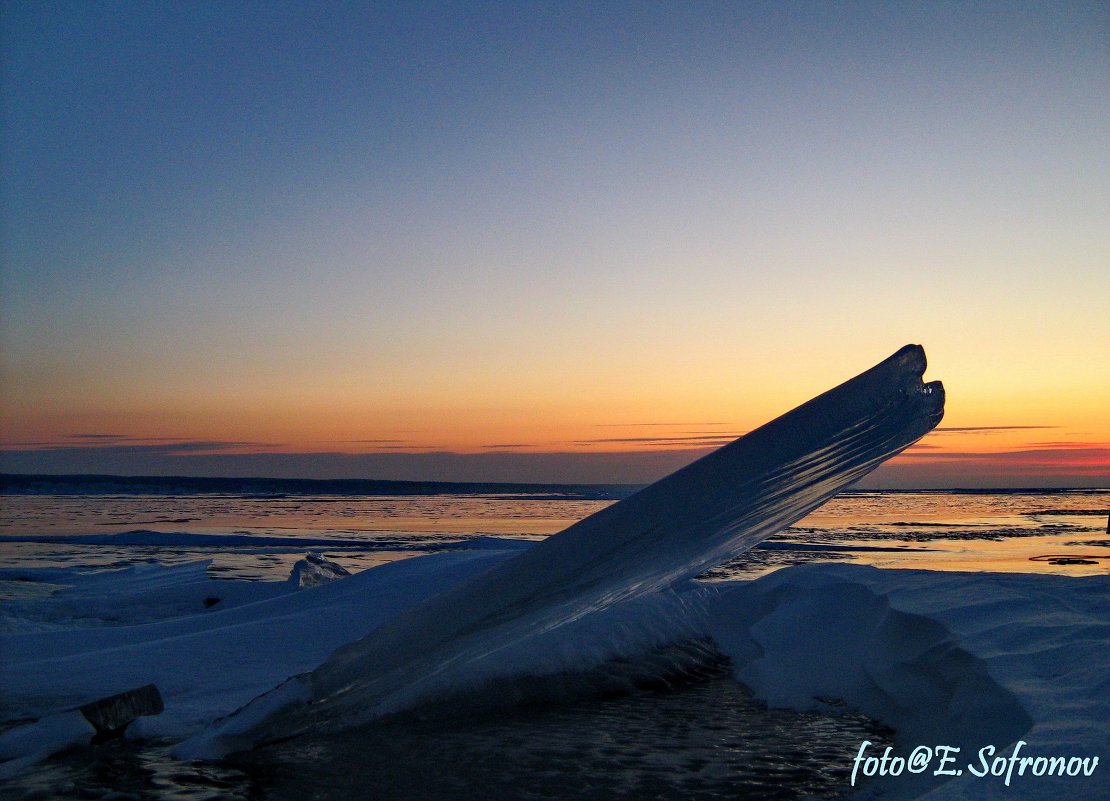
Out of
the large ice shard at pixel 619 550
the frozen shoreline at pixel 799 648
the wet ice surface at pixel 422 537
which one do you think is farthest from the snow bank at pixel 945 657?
the wet ice surface at pixel 422 537

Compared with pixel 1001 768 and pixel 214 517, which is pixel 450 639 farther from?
pixel 214 517

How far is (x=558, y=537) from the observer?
2.66m

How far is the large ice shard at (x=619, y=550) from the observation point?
8.32 ft

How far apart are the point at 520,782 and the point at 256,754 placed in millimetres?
1032

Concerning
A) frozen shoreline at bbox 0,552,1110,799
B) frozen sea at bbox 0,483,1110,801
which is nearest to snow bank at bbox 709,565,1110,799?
frozen shoreline at bbox 0,552,1110,799

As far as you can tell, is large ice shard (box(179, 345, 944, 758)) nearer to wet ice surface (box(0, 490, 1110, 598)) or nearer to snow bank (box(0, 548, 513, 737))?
snow bank (box(0, 548, 513, 737))

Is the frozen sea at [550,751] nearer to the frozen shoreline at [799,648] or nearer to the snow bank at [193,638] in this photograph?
the frozen shoreline at [799,648]

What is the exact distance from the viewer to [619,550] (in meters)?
2.49

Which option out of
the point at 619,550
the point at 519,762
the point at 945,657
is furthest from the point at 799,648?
the point at 619,550

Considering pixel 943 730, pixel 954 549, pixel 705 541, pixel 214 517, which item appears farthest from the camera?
pixel 214 517

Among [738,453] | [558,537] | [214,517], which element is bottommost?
[214,517]

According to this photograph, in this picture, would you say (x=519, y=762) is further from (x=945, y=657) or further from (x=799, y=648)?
(x=799, y=648)

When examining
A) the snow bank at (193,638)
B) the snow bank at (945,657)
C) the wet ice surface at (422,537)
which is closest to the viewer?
the snow bank at (945,657)

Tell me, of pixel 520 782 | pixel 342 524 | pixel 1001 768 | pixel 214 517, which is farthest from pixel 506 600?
pixel 214 517
